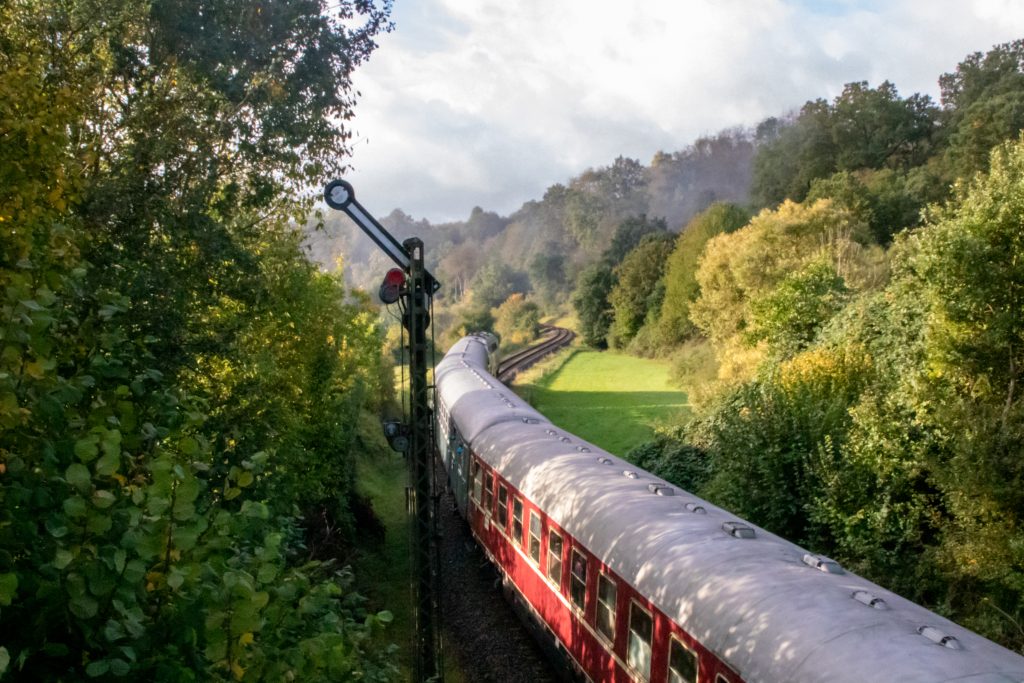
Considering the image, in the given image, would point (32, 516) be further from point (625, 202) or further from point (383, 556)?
point (625, 202)

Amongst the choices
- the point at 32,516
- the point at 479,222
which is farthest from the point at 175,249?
the point at 479,222

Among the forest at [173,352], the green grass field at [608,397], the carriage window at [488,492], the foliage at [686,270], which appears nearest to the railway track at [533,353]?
the green grass field at [608,397]

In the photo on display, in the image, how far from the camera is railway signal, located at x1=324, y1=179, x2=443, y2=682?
10.9 m

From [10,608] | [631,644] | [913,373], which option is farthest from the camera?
[913,373]

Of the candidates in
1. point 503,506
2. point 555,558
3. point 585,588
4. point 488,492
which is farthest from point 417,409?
point 488,492

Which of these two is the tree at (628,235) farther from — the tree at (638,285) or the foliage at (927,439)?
the foliage at (927,439)

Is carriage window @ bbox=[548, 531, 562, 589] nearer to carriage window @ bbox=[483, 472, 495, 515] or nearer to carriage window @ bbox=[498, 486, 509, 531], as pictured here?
carriage window @ bbox=[498, 486, 509, 531]

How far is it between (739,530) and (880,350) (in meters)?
10.0

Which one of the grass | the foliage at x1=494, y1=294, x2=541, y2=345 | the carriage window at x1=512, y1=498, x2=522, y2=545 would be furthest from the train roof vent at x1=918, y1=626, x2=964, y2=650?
the foliage at x1=494, y1=294, x2=541, y2=345

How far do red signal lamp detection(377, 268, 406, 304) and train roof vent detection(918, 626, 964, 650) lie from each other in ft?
24.0

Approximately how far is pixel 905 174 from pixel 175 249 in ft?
151

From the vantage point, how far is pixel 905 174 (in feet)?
155

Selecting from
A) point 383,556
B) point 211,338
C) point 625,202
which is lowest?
point 383,556

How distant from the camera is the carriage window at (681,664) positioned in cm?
760
